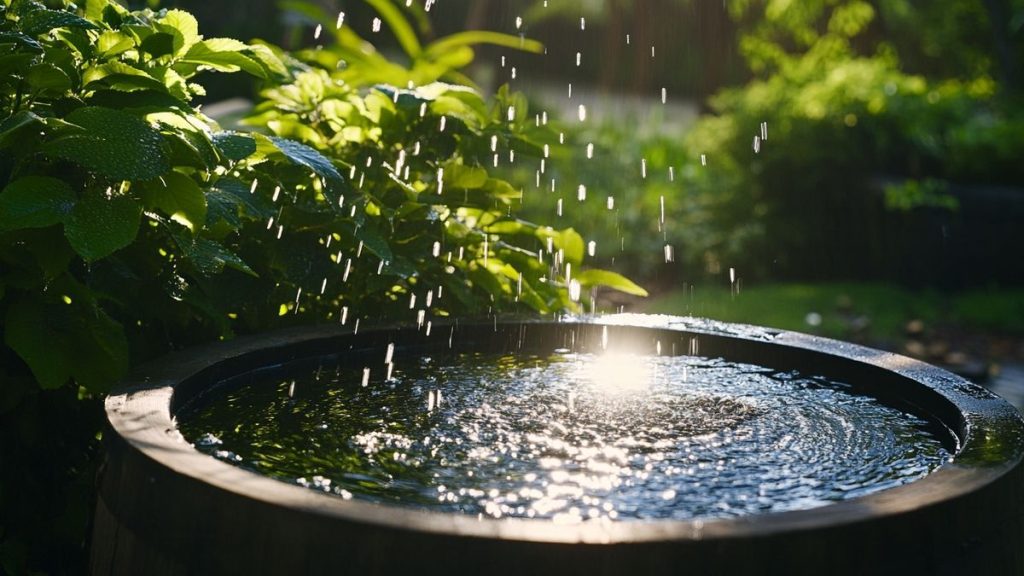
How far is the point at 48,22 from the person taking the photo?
224cm

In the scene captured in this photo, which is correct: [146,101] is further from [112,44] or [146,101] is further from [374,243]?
[374,243]

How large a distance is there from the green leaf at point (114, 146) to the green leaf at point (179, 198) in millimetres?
153

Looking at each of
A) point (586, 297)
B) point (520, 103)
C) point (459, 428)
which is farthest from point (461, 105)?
point (459, 428)

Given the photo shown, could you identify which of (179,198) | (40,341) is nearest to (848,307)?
(179,198)

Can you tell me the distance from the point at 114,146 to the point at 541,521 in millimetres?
1110

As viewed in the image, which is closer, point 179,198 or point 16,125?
point 16,125

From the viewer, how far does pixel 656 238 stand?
9148 mm

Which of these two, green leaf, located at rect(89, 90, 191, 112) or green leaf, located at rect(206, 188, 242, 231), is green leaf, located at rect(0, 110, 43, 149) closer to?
green leaf, located at rect(89, 90, 191, 112)

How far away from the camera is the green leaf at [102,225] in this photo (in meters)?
2.06

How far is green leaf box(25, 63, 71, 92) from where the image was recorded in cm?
224

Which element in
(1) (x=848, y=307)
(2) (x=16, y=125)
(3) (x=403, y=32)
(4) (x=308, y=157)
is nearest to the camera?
(2) (x=16, y=125)

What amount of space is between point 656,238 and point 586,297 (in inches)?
214

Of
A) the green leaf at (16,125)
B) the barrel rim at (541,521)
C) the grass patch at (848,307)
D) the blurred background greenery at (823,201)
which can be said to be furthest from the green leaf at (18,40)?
the grass patch at (848,307)

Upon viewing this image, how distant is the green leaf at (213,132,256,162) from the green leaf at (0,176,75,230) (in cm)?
32
